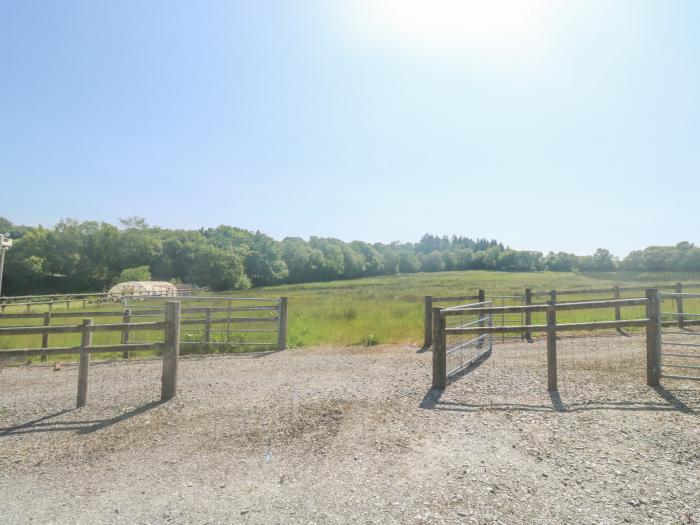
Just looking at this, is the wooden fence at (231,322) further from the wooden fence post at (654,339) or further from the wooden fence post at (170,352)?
the wooden fence post at (654,339)

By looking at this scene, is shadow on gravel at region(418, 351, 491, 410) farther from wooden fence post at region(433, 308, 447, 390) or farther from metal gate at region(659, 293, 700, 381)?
metal gate at region(659, 293, 700, 381)

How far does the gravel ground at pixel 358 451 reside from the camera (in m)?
3.36

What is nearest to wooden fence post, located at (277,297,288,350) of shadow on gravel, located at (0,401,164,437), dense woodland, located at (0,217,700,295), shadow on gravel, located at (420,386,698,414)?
shadow on gravel, located at (0,401,164,437)

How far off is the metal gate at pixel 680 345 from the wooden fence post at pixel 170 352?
25.9 feet

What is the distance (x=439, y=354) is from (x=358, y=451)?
2.90 m

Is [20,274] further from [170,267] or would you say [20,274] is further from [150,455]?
[150,455]

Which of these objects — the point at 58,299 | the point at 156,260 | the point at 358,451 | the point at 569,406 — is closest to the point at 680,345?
the point at 569,406

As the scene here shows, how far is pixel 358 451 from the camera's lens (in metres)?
4.39

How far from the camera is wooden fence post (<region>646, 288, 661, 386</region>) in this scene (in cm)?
656

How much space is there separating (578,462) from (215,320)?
9.87m

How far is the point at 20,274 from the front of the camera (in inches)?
2955

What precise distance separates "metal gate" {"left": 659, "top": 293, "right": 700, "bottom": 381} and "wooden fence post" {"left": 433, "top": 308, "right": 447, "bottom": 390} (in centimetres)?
347

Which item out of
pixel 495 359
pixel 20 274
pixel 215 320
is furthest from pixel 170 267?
pixel 495 359

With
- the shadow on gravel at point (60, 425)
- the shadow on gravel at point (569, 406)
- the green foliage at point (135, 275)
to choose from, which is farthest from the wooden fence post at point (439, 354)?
the green foliage at point (135, 275)
